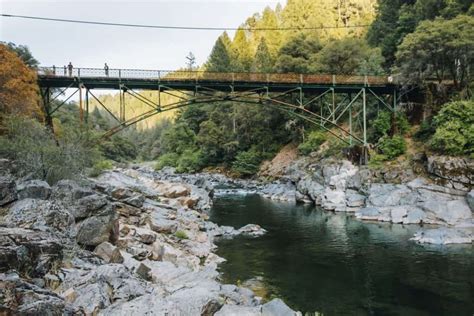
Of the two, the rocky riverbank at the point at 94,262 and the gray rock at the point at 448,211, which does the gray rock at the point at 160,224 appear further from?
the gray rock at the point at 448,211

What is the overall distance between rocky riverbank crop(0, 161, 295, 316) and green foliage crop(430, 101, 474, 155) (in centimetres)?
1775

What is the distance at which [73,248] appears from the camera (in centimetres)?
1048

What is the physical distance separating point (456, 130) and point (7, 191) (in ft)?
84.7

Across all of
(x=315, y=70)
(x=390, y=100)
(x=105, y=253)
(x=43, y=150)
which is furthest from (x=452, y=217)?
(x=315, y=70)

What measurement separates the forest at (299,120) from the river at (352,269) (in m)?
8.98

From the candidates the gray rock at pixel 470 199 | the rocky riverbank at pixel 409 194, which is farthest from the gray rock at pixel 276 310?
the gray rock at pixel 470 199

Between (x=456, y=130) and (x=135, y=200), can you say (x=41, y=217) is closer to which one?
(x=135, y=200)

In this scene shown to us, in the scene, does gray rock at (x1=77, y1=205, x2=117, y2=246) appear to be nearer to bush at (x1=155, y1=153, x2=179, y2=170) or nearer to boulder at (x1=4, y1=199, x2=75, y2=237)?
boulder at (x1=4, y1=199, x2=75, y2=237)

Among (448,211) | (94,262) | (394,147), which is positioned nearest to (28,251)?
(94,262)

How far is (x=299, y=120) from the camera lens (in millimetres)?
49219

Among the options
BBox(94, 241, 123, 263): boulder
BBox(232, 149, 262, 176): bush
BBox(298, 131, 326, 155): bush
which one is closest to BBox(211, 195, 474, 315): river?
BBox(94, 241, 123, 263): boulder

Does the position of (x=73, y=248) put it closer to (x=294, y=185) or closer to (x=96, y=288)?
(x=96, y=288)

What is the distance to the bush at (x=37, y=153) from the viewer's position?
53.7 feet

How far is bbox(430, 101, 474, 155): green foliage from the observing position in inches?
1032
